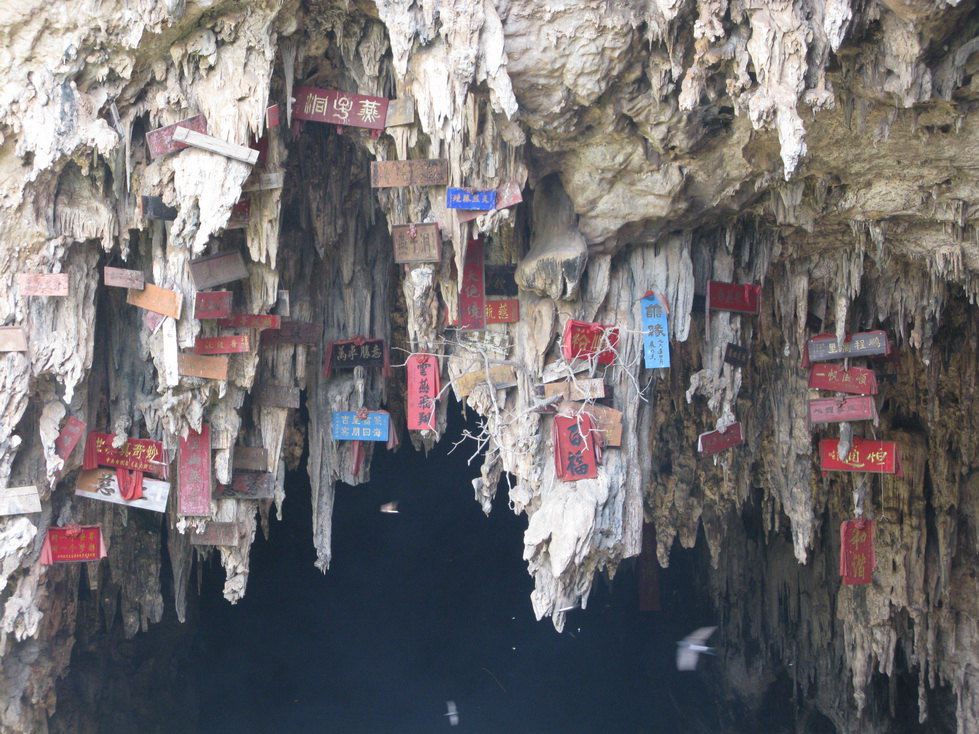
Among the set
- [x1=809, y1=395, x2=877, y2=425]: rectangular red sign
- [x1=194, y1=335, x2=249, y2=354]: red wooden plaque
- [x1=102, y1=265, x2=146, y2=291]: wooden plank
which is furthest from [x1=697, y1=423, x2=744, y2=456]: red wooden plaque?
[x1=102, y1=265, x2=146, y2=291]: wooden plank

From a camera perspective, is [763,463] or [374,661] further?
[374,661]

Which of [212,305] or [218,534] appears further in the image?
[218,534]

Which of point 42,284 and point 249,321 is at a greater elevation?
point 42,284

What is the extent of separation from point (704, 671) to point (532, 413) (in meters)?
5.35

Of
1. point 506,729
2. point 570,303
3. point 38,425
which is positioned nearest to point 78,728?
point 38,425

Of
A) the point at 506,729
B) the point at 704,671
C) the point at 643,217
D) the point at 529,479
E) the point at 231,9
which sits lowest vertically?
the point at 506,729

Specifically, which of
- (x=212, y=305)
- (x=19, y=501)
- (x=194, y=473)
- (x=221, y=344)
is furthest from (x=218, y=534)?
(x=212, y=305)

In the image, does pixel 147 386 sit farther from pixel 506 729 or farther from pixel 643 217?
pixel 506 729

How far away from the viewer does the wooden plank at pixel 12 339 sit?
6836 mm

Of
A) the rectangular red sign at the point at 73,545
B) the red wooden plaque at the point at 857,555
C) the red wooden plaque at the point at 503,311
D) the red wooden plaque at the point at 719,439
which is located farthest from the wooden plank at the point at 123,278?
the red wooden plaque at the point at 857,555

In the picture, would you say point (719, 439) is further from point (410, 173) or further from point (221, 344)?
point (221, 344)

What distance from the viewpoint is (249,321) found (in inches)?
293

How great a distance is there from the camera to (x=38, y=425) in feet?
23.7

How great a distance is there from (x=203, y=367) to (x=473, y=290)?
1.97 m
